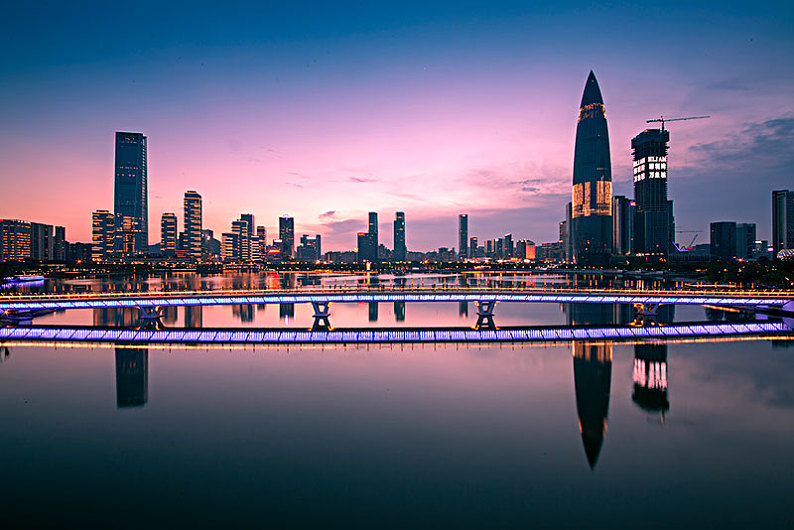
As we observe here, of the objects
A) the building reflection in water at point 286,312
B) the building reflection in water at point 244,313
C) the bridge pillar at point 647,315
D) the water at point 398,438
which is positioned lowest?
the water at point 398,438

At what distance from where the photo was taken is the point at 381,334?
205 ft

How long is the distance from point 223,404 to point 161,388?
8007 mm

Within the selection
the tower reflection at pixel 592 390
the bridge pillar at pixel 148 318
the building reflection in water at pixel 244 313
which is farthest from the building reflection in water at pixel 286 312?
the tower reflection at pixel 592 390

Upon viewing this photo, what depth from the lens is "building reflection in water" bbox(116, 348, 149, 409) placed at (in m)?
37.9

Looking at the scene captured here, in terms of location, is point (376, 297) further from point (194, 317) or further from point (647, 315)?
point (194, 317)

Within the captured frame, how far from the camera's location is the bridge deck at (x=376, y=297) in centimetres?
6175

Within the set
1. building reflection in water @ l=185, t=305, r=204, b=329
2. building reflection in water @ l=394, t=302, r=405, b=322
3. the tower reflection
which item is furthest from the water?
building reflection in water @ l=394, t=302, r=405, b=322

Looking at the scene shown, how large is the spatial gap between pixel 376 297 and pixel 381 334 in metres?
4.80

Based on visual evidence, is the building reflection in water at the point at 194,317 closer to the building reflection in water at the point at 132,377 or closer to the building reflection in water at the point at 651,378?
the building reflection in water at the point at 132,377

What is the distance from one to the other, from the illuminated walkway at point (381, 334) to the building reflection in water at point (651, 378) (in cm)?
582

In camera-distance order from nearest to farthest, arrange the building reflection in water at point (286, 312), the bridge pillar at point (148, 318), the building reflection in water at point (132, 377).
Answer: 1. the building reflection in water at point (132, 377)
2. the bridge pillar at point (148, 318)
3. the building reflection in water at point (286, 312)

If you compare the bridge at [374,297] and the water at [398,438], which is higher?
the bridge at [374,297]

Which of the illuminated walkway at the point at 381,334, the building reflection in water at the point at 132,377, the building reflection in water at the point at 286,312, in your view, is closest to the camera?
the building reflection in water at the point at 132,377

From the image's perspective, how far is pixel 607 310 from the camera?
99.6 meters
